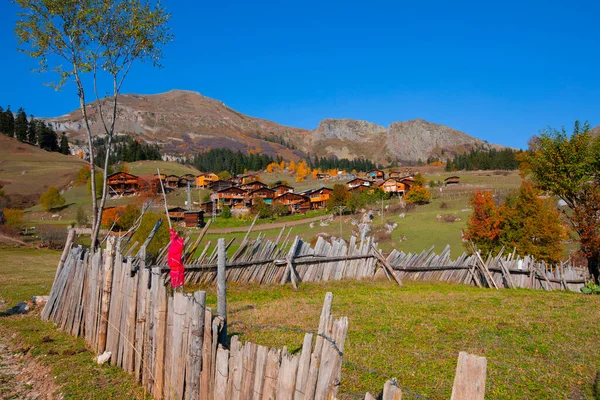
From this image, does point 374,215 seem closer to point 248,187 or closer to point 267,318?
point 248,187

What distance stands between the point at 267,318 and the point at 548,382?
525cm

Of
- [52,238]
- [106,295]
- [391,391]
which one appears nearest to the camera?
[391,391]

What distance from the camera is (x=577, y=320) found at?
8750 mm

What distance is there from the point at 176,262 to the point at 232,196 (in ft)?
295

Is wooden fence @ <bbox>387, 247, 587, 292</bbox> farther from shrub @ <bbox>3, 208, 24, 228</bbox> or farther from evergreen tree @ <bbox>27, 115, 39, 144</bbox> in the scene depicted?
evergreen tree @ <bbox>27, 115, 39, 144</bbox>

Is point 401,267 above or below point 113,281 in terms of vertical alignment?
below

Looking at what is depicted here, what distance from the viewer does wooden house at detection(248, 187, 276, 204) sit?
9862 centimetres

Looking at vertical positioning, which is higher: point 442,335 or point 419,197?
point 442,335

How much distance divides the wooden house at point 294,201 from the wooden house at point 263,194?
19.2ft

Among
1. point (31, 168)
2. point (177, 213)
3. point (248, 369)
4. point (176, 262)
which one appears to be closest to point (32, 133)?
point (31, 168)

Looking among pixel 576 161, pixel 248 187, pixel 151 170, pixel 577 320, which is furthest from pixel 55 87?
pixel 151 170

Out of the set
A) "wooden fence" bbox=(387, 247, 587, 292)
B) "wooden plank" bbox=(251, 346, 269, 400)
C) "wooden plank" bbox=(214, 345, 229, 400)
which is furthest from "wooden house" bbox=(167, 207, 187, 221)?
"wooden plank" bbox=(251, 346, 269, 400)

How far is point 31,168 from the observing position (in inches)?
4444

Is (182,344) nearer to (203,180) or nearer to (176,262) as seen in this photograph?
(176,262)
